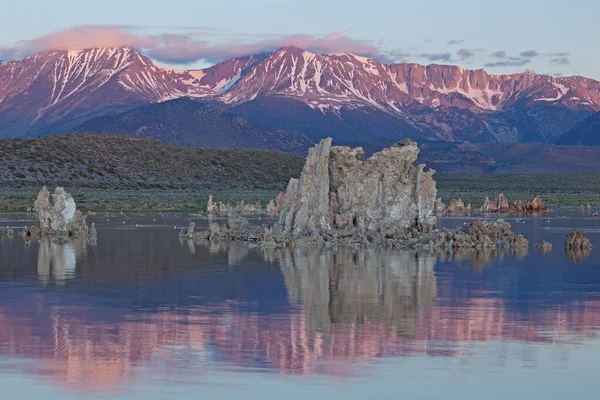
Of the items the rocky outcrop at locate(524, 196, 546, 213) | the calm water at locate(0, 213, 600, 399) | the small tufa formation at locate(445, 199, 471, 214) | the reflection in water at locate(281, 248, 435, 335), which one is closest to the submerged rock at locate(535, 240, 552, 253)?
the calm water at locate(0, 213, 600, 399)

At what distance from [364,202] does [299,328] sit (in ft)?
67.5

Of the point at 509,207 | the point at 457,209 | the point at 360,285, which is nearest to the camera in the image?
the point at 360,285

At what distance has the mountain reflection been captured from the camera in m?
14.9

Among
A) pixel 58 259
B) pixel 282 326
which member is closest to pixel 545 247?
pixel 58 259

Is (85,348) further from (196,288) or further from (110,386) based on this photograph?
(196,288)

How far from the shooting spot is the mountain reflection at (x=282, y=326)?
1494 centimetres

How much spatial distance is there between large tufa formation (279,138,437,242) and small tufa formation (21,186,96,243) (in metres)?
9.27

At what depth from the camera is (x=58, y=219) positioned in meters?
43.6

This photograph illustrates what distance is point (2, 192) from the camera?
96.4 m

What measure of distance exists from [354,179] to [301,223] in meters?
2.33

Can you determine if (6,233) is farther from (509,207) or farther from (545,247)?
(509,207)

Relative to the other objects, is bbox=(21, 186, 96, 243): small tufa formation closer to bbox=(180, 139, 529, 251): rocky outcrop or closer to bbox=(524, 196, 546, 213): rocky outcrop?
bbox=(180, 139, 529, 251): rocky outcrop

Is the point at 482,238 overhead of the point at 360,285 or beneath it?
overhead

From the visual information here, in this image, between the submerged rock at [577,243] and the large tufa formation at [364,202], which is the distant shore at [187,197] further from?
the submerged rock at [577,243]
